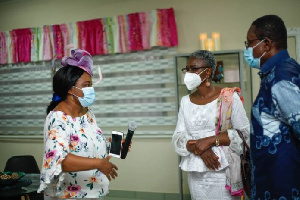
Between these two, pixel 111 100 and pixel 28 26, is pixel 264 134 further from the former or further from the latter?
pixel 28 26

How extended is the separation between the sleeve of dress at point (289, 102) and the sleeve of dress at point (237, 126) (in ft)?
2.92

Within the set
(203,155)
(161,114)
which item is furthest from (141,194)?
(203,155)

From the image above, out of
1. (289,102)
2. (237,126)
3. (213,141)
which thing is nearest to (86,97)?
(213,141)

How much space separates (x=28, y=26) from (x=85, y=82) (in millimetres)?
3818

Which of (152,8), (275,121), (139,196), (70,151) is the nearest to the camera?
(275,121)

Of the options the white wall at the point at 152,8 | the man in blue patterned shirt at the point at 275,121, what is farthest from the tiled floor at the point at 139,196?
the man in blue patterned shirt at the point at 275,121

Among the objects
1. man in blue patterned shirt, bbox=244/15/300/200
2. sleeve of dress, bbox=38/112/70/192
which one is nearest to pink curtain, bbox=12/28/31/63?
sleeve of dress, bbox=38/112/70/192

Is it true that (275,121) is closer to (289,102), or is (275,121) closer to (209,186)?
(289,102)

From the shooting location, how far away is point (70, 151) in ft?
6.82

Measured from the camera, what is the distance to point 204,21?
4.48 m

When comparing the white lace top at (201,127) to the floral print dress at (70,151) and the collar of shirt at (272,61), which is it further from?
the collar of shirt at (272,61)

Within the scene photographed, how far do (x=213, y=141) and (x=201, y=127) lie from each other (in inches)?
5.7

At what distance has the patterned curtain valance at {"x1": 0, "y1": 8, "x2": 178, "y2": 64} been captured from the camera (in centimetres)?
460

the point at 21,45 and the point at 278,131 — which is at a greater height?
the point at 21,45
